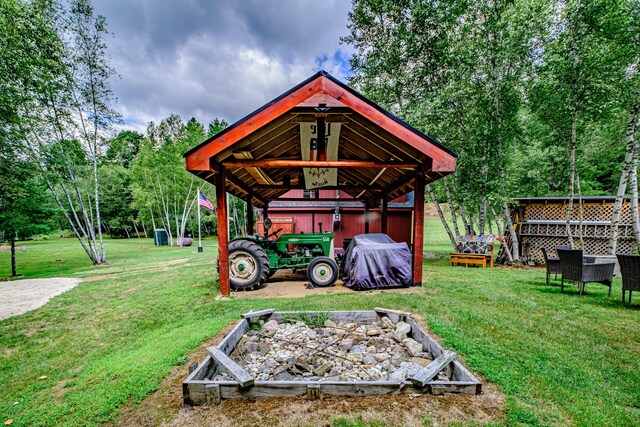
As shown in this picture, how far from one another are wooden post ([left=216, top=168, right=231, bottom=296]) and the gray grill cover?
103 inches

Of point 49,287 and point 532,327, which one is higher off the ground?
point 532,327

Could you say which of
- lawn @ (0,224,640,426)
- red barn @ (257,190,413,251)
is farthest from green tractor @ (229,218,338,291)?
red barn @ (257,190,413,251)

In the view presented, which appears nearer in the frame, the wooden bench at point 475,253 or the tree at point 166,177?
the wooden bench at point 475,253

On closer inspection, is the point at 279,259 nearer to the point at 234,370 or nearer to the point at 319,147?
the point at 319,147

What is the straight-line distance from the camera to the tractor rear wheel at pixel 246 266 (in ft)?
18.2

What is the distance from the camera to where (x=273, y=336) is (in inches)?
127

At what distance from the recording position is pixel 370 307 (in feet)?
13.8

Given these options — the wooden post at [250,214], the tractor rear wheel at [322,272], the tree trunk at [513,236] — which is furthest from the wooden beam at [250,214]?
the tree trunk at [513,236]

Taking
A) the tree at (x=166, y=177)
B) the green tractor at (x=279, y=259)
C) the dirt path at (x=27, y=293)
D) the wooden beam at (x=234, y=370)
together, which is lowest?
the dirt path at (x=27, y=293)

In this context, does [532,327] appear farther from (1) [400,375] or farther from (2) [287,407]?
(2) [287,407]

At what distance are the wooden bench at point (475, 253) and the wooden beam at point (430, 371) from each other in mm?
7802

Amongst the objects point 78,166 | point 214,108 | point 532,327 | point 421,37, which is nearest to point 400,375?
point 532,327

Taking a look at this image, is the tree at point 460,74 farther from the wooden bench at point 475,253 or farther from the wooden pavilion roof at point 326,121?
the wooden pavilion roof at point 326,121

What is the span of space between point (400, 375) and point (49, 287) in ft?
31.3
